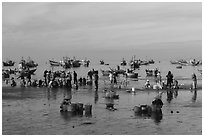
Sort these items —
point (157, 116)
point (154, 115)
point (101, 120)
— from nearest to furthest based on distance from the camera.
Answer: point (101, 120) < point (157, 116) < point (154, 115)

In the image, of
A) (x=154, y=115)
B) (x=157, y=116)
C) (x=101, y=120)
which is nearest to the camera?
(x=101, y=120)

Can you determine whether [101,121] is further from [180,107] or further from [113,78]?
[113,78]

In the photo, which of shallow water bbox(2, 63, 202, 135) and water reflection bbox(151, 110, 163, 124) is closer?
shallow water bbox(2, 63, 202, 135)

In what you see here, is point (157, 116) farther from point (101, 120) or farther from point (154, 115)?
point (101, 120)

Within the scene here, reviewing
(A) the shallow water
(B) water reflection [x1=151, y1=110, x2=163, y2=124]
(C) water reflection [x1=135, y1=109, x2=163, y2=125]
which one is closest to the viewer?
(A) the shallow water

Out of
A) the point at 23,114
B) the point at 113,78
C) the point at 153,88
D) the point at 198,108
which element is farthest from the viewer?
the point at 113,78

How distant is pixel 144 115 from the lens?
55.2 feet

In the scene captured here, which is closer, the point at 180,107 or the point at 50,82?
the point at 180,107

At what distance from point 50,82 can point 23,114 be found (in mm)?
14228

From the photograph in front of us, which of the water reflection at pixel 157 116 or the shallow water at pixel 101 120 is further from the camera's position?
the water reflection at pixel 157 116

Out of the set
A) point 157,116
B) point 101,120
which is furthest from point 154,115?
point 101,120

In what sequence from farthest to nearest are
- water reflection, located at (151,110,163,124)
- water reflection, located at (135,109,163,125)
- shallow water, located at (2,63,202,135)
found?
1. water reflection, located at (135,109,163,125)
2. water reflection, located at (151,110,163,124)
3. shallow water, located at (2,63,202,135)

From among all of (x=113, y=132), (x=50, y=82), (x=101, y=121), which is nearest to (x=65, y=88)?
(x=50, y=82)

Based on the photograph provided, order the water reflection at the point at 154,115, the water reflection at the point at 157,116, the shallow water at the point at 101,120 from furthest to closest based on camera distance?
the water reflection at the point at 154,115
the water reflection at the point at 157,116
the shallow water at the point at 101,120
